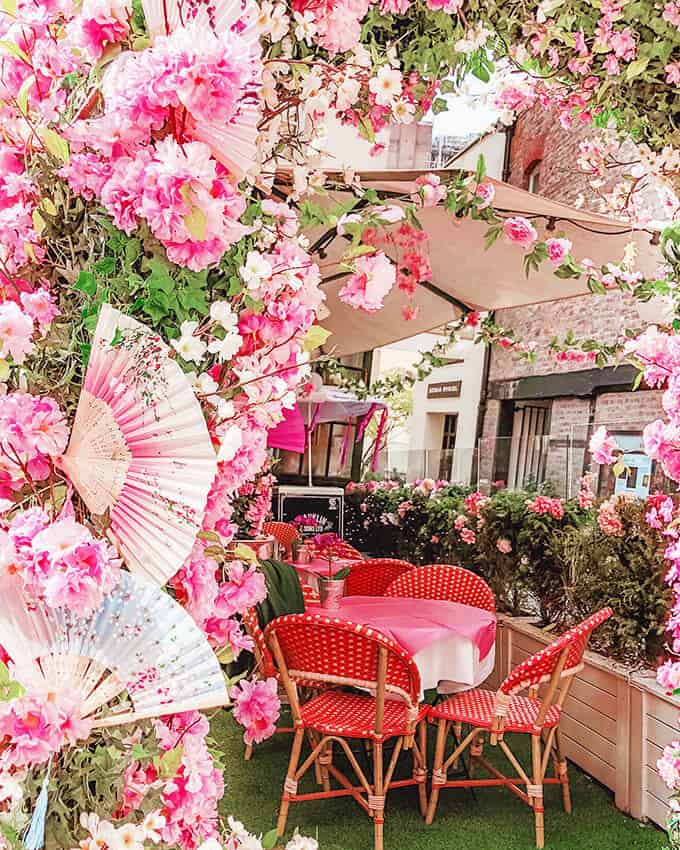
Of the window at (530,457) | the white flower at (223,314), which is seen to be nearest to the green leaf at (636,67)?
the white flower at (223,314)

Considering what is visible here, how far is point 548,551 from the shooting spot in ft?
16.3

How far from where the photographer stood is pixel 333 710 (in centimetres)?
342

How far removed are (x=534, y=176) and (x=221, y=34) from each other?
11.0 m

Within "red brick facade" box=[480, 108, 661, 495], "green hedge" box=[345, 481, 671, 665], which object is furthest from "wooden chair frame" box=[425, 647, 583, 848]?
"red brick facade" box=[480, 108, 661, 495]

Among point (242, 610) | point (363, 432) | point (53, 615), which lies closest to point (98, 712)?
point (53, 615)

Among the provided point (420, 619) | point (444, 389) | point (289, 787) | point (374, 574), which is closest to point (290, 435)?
point (374, 574)

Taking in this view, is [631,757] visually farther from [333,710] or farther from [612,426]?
[612,426]

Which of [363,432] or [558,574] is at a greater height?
[363,432]

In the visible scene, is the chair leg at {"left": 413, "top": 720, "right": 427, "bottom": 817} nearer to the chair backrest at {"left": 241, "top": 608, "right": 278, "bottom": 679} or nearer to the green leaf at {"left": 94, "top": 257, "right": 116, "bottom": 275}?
the chair backrest at {"left": 241, "top": 608, "right": 278, "bottom": 679}

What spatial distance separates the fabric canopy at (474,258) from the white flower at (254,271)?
1.17m

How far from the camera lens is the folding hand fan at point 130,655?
3.37 ft

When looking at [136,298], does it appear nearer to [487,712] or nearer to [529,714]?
[487,712]

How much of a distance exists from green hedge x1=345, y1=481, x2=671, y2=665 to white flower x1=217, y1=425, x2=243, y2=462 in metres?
3.16

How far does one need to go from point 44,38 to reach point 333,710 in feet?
9.53
